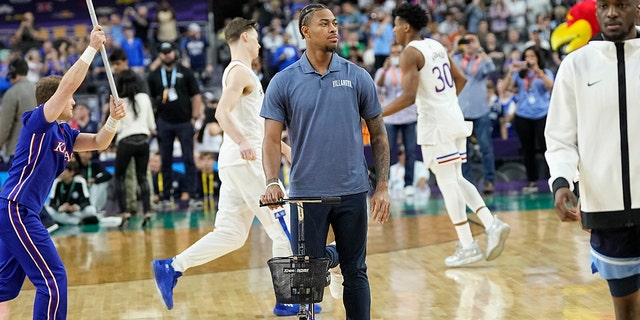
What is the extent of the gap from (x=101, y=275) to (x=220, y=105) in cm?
281

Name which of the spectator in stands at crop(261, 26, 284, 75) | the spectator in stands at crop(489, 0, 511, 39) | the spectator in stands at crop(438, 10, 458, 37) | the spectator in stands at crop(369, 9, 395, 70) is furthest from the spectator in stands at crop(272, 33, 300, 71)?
the spectator in stands at crop(489, 0, 511, 39)

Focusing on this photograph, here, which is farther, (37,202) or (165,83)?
(165,83)

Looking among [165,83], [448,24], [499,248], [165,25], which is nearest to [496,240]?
[499,248]

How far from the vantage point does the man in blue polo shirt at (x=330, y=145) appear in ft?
18.8

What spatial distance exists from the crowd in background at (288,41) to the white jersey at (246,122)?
27.1 feet

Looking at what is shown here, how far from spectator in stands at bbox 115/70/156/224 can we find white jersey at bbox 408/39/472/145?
196 inches

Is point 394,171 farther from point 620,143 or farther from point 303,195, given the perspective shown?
point 620,143

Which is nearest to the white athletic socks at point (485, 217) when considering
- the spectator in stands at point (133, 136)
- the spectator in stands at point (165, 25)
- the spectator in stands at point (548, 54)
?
the spectator in stands at point (133, 136)

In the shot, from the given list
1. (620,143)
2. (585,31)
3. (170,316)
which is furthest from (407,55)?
(620,143)

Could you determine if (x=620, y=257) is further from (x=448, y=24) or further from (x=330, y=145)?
(x=448, y=24)

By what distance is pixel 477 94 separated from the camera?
14.5m

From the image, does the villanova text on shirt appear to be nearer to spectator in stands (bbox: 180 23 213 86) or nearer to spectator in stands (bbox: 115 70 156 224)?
spectator in stands (bbox: 115 70 156 224)

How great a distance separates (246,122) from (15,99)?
5247 mm

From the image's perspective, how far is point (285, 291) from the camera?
5527mm
